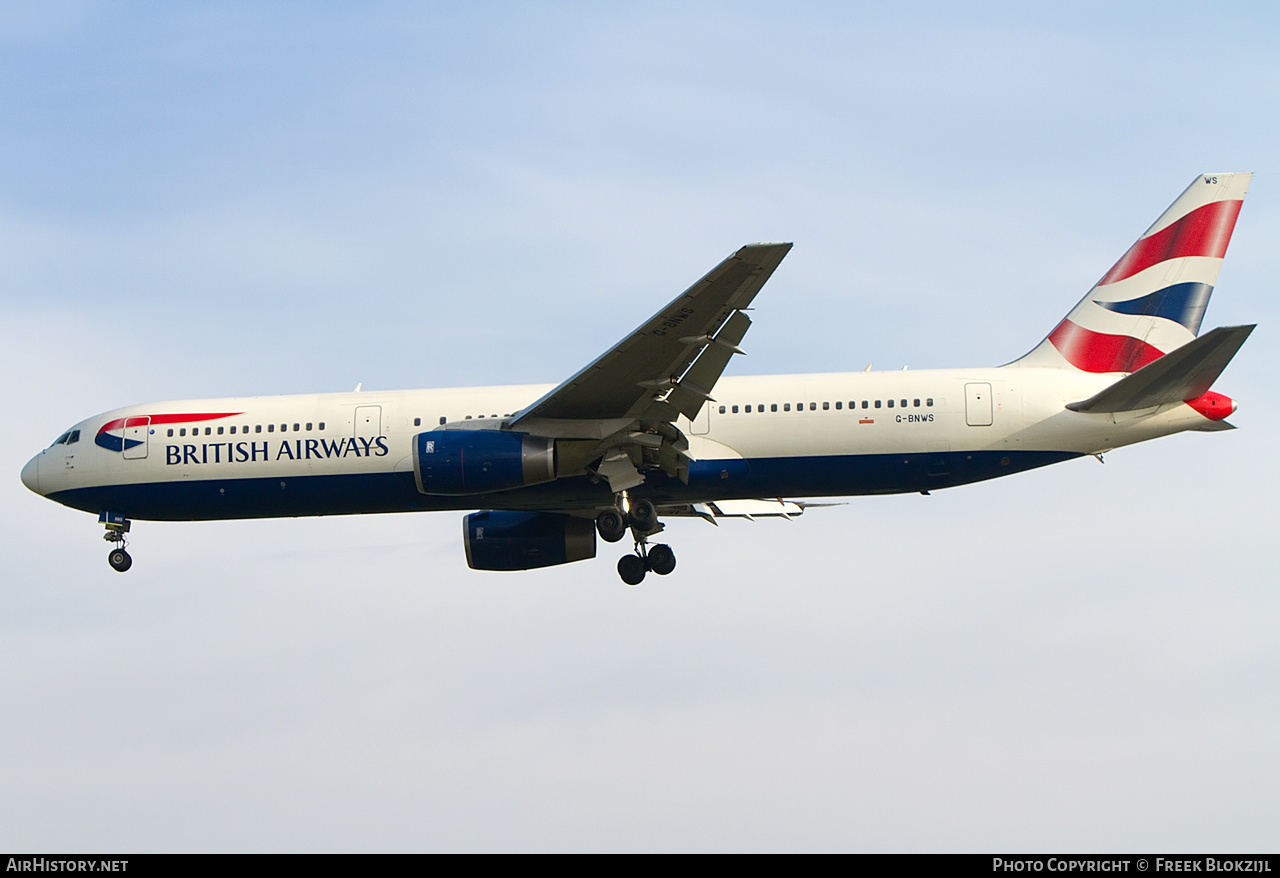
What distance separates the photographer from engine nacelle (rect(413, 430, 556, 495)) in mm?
22422

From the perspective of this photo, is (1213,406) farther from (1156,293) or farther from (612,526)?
(612,526)

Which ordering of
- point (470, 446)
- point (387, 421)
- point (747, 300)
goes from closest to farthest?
point (747, 300), point (470, 446), point (387, 421)

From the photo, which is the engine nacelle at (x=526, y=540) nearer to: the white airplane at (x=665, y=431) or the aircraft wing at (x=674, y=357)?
the white airplane at (x=665, y=431)

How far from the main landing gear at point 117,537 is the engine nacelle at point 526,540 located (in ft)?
21.1

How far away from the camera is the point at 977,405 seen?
77.6 feet

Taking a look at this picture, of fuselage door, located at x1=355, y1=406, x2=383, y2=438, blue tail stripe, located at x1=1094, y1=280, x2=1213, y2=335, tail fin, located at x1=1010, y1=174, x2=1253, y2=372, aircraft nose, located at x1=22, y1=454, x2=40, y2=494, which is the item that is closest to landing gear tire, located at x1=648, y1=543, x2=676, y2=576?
fuselage door, located at x1=355, y1=406, x2=383, y2=438

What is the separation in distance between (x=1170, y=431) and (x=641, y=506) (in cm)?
895

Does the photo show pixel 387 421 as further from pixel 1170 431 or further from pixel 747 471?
pixel 1170 431


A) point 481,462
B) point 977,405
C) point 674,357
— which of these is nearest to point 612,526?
point 481,462

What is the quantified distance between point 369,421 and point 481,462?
3.46 m

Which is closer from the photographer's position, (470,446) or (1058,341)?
(470,446)

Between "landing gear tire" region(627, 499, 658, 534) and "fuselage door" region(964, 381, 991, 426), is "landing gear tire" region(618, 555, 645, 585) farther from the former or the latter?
"fuselage door" region(964, 381, 991, 426)

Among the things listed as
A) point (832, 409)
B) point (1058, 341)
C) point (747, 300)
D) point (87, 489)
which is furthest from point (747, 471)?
point (87, 489)
